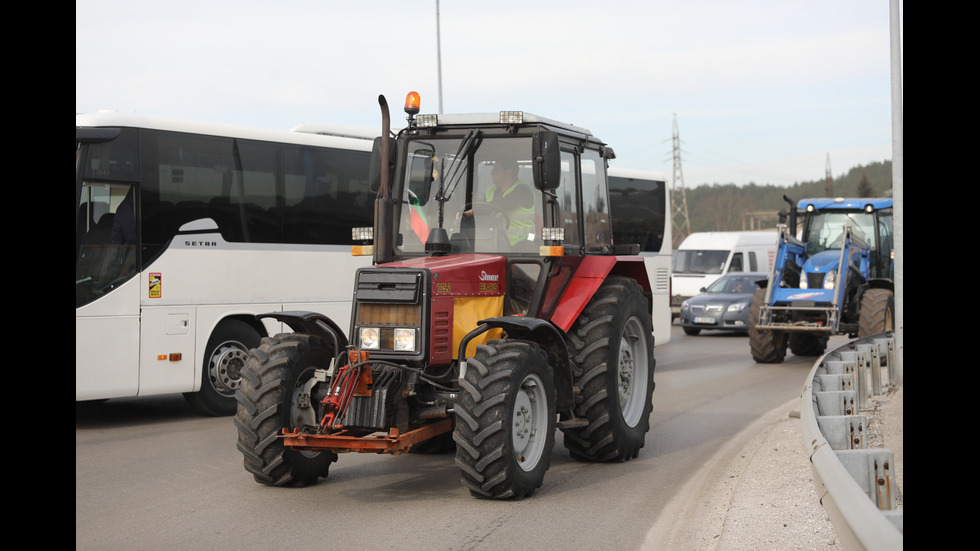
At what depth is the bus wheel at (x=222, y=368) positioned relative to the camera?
12.2 meters

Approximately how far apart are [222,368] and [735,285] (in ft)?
54.2

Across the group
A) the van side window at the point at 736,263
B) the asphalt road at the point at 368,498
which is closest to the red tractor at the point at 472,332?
the asphalt road at the point at 368,498

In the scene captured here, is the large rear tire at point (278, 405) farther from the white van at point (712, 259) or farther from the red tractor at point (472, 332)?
the white van at point (712, 259)

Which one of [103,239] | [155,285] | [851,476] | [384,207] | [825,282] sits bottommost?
[851,476]

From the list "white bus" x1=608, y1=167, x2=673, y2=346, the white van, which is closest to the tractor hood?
"white bus" x1=608, y1=167, x2=673, y2=346

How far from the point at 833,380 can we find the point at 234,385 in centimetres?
703

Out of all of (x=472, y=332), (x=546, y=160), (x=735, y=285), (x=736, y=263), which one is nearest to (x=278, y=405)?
(x=472, y=332)

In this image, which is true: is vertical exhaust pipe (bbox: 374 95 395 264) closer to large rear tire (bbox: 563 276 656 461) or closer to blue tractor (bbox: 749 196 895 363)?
large rear tire (bbox: 563 276 656 461)

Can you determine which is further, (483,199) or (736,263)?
(736,263)

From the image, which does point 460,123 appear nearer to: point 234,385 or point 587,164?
point 587,164

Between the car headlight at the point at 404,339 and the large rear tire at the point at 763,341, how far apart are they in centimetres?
1157

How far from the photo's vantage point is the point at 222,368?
483 inches

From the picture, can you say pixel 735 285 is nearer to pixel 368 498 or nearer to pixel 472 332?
pixel 472 332
